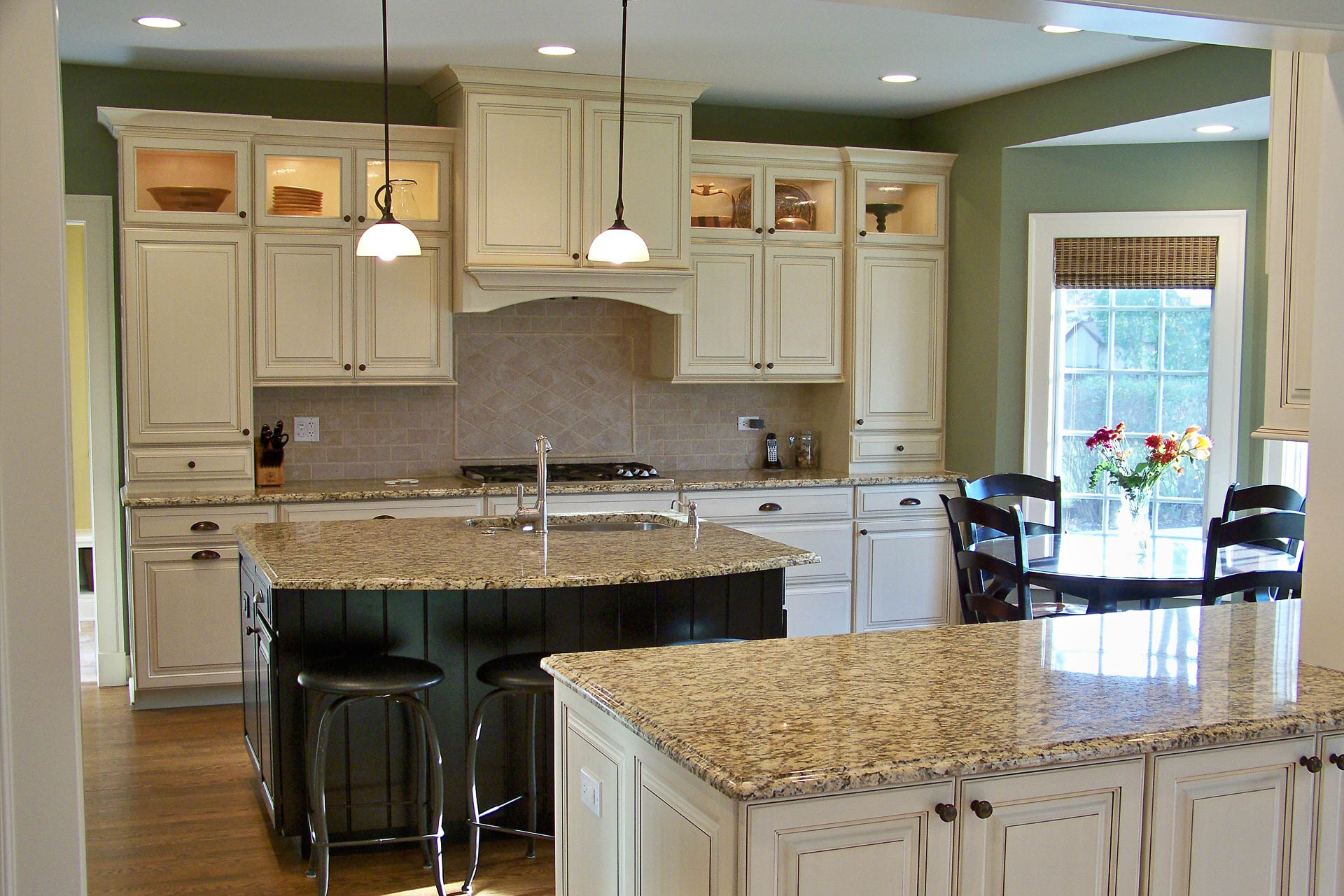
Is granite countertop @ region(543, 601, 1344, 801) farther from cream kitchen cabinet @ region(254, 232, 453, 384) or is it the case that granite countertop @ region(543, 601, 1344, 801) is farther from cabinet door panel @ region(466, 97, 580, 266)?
cream kitchen cabinet @ region(254, 232, 453, 384)

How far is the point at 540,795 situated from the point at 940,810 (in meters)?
2.04

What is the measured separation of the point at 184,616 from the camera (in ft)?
16.4

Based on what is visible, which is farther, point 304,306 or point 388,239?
point 304,306

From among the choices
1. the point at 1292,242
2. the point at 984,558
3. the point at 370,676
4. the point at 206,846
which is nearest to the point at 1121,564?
the point at 984,558

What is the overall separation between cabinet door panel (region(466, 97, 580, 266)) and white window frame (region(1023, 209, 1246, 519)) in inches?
85.0

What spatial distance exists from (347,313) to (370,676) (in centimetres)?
248

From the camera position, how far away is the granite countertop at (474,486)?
16.4 ft

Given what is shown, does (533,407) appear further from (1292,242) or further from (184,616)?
(1292,242)

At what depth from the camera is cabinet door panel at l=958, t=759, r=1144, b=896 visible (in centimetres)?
181

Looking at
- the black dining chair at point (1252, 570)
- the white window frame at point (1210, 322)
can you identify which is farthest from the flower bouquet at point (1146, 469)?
the white window frame at point (1210, 322)

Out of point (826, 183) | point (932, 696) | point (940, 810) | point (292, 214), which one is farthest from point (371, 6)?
point (940, 810)

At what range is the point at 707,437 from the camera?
6.24 meters

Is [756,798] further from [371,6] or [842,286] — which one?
[842,286]

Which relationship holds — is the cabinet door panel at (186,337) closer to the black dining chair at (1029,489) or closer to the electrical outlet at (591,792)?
the black dining chair at (1029,489)
